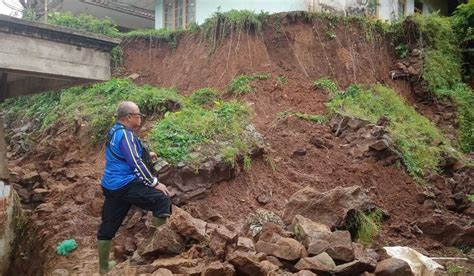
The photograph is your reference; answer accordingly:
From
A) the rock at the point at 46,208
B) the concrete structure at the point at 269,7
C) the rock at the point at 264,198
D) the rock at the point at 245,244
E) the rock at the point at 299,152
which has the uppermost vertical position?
the concrete structure at the point at 269,7

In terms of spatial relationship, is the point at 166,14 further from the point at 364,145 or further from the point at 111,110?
the point at 364,145

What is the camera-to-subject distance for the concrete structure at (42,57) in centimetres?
768

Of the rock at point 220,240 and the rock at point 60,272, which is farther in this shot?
the rock at point 60,272

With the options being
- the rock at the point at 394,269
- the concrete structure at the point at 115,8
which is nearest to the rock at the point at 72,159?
the rock at the point at 394,269

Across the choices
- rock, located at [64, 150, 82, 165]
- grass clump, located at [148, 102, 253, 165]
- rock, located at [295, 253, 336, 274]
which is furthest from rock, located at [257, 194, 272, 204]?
rock, located at [64, 150, 82, 165]

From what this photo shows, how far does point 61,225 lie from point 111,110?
373 centimetres

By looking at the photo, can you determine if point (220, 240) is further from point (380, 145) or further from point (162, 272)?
point (380, 145)

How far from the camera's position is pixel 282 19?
45.8 ft

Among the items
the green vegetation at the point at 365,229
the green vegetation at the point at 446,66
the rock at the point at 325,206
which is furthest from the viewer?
the green vegetation at the point at 446,66

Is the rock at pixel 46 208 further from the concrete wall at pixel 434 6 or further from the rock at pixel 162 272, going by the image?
the concrete wall at pixel 434 6

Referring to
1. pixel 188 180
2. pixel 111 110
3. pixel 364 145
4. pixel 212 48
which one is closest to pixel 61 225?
pixel 188 180

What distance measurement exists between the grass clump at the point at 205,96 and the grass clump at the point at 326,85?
95.1 inches

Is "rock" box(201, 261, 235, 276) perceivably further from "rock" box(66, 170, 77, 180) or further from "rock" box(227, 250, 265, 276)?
"rock" box(66, 170, 77, 180)

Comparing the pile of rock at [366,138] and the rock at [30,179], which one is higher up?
the pile of rock at [366,138]
